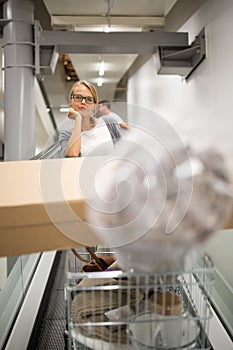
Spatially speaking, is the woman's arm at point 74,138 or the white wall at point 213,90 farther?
the white wall at point 213,90

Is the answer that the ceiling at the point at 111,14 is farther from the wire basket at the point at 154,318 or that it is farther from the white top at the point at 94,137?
the wire basket at the point at 154,318

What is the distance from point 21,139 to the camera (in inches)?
139

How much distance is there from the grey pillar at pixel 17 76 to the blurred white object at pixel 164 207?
2644 mm

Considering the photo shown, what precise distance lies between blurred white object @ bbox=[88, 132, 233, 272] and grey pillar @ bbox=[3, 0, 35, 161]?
8.67 ft

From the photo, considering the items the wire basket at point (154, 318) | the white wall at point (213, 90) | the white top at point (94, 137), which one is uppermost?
the white wall at point (213, 90)

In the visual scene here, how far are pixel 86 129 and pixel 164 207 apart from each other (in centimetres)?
106

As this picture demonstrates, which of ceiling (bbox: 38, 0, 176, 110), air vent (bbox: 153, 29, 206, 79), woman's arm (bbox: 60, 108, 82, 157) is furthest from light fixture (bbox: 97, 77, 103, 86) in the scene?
woman's arm (bbox: 60, 108, 82, 157)

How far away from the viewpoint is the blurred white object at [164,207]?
0.92 m

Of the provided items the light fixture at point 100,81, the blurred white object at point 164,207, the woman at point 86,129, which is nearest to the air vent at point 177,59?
the woman at point 86,129

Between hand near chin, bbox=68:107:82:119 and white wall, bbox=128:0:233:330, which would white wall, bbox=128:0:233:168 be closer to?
white wall, bbox=128:0:233:330

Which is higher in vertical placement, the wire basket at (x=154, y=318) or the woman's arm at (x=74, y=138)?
the woman's arm at (x=74, y=138)

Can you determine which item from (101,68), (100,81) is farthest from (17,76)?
(100,81)

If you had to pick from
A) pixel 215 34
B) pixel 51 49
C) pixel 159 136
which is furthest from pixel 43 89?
pixel 159 136

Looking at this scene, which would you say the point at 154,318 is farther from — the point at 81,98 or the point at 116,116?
the point at 81,98
